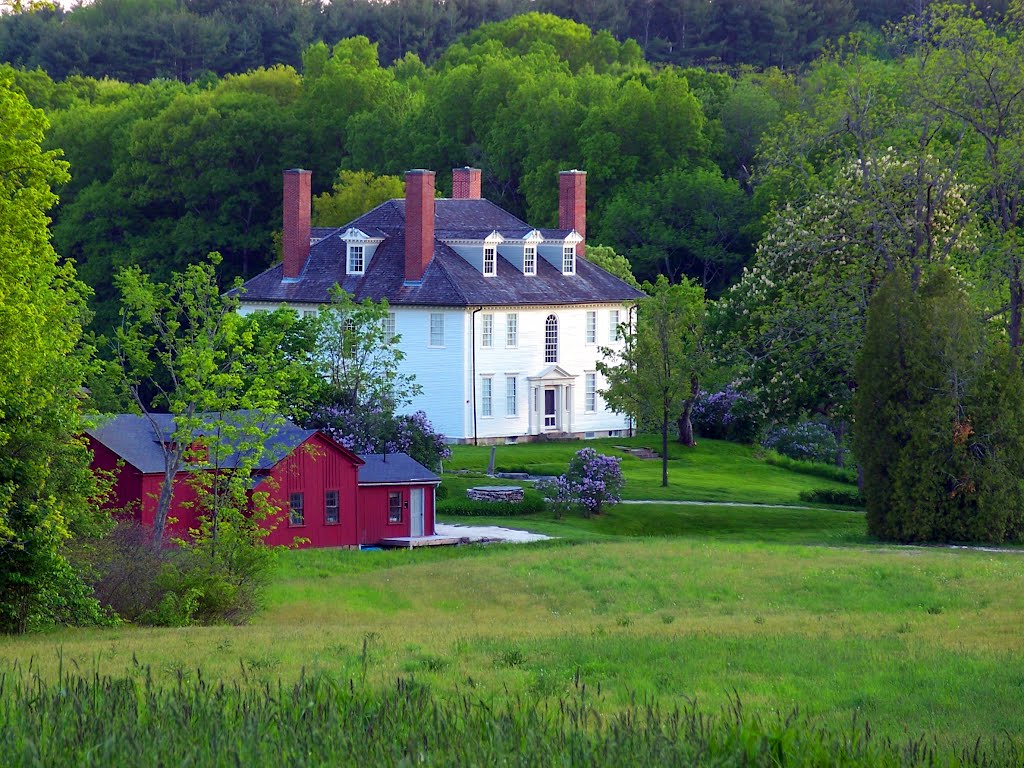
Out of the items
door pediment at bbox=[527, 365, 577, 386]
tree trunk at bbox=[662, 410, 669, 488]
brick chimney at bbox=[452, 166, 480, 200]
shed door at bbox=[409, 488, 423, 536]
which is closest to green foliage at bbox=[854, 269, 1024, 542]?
shed door at bbox=[409, 488, 423, 536]

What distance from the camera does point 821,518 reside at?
48469 millimetres

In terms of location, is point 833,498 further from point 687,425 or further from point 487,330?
point 487,330

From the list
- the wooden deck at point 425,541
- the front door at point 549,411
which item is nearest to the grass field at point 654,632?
the wooden deck at point 425,541

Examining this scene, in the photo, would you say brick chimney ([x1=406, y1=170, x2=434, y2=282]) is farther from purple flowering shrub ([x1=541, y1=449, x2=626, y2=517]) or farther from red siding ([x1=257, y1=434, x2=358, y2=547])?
red siding ([x1=257, y1=434, x2=358, y2=547])

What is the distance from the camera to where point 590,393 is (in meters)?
69.8

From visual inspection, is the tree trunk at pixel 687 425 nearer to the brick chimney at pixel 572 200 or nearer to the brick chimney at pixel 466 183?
the brick chimney at pixel 572 200

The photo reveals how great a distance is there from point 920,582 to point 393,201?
149 feet

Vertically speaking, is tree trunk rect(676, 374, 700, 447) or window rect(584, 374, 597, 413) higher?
window rect(584, 374, 597, 413)

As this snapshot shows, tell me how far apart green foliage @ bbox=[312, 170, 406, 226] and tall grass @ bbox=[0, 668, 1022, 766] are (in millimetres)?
74324

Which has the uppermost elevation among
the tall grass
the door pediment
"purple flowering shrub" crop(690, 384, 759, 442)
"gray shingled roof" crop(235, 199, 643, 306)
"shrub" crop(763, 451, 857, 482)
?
"gray shingled roof" crop(235, 199, 643, 306)

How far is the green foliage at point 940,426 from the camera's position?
130 feet

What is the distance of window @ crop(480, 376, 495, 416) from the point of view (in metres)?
65.7

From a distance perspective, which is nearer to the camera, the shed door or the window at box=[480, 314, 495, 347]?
the shed door

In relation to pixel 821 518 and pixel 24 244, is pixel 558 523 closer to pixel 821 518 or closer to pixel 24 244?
pixel 821 518
